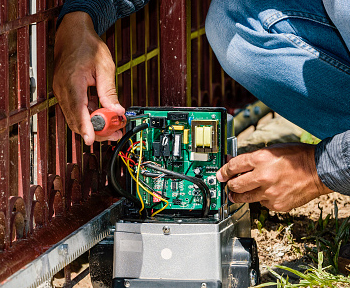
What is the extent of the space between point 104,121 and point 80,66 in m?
0.25

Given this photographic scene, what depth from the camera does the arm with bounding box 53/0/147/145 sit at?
1788mm

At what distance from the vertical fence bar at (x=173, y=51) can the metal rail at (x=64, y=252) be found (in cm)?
51

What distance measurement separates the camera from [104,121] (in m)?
1.69

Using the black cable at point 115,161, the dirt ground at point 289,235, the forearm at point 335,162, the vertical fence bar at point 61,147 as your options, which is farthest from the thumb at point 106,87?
the dirt ground at point 289,235

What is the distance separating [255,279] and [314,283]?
0.20m

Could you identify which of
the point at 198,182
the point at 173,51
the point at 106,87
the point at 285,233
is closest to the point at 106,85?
the point at 106,87

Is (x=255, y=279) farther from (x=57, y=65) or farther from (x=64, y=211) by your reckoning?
(x=57, y=65)

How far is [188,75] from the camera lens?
7.79 feet

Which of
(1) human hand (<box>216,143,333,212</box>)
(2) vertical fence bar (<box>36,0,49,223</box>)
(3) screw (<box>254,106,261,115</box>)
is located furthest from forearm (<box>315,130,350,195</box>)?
(3) screw (<box>254,106,261,115</box>)

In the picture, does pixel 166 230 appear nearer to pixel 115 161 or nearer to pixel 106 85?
pixel 115 161

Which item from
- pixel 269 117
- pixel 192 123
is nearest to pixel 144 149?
pixel 192 123

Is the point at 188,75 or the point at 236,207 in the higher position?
the point at 188,75

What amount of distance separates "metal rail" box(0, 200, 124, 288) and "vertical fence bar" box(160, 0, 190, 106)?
51 centimetres

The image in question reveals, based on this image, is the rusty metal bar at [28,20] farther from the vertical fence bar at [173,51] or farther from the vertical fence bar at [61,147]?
the vertical fence bar at [173,51]
